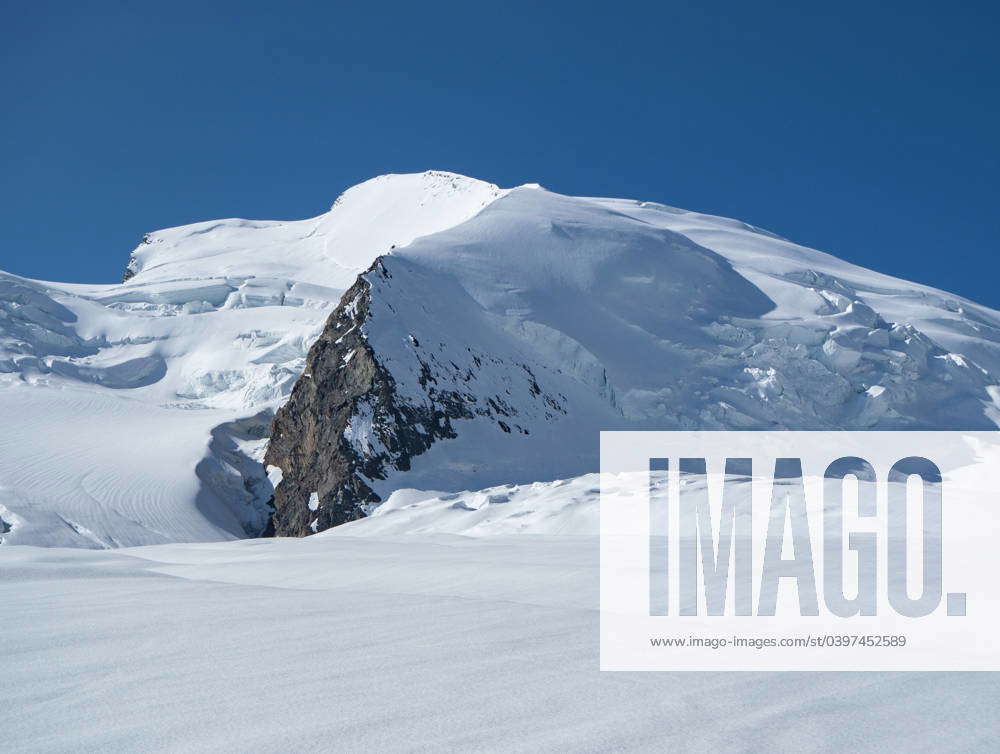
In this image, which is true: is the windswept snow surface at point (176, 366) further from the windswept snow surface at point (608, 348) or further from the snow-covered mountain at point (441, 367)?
the windswept snow surface at point (608, 348)

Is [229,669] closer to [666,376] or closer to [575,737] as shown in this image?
[575,737]

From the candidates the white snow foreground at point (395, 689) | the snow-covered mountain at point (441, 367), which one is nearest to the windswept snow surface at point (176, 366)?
the snow-covered mountain at point (441, 367)

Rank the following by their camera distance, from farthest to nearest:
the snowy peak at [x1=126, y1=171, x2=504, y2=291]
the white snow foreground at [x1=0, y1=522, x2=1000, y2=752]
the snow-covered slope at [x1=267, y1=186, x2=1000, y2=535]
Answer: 1. the snowy peak at [x1=126, y1=171, x2=504, y2=291]
2. the snow-covered slope at [x1=267, y1=186, x2=1000, y2=535]
3. the white snow foreground at [x1=0, y1=522, x2=1000, y2=752]

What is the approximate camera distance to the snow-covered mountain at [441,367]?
2284 cm

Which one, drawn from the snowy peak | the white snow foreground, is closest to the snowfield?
the white snow foreground

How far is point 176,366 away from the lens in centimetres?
4075

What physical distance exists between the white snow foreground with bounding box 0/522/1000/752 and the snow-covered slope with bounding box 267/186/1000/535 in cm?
1688

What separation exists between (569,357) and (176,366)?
20.3 m

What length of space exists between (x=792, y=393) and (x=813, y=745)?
32.5 metres

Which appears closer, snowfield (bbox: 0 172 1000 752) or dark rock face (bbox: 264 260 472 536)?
snowfield (bbox: 0 172 1000 752)

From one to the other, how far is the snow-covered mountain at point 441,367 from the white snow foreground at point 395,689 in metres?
9.11

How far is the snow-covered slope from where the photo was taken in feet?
76.7

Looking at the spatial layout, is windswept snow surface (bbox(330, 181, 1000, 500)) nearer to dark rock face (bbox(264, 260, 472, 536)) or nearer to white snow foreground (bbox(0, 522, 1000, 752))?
dark rock face (bbox(264, 260, 472, 536))

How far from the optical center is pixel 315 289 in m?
49.5
